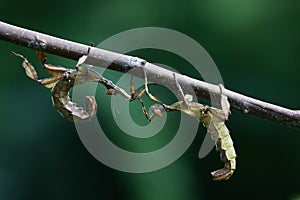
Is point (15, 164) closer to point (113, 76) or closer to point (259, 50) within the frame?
point (113, 76)

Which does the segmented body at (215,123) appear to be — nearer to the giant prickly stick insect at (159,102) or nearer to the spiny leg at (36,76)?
the giant prickly stick insect at (159,102)

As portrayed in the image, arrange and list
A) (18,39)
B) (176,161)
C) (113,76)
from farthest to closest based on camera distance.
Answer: (176,161), (113,76), (18,39)

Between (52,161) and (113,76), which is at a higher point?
(113,76)

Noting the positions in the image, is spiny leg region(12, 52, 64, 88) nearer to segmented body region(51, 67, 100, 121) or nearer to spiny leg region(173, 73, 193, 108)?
segmented body region(51, 67, 100, 121)

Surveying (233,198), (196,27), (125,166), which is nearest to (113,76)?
(125,166)

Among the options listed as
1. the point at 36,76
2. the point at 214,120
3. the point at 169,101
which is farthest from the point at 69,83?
the point at 169,101

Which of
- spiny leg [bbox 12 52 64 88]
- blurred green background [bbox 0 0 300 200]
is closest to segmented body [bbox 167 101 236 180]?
spiny leg [bbox 12 52 64 88]
